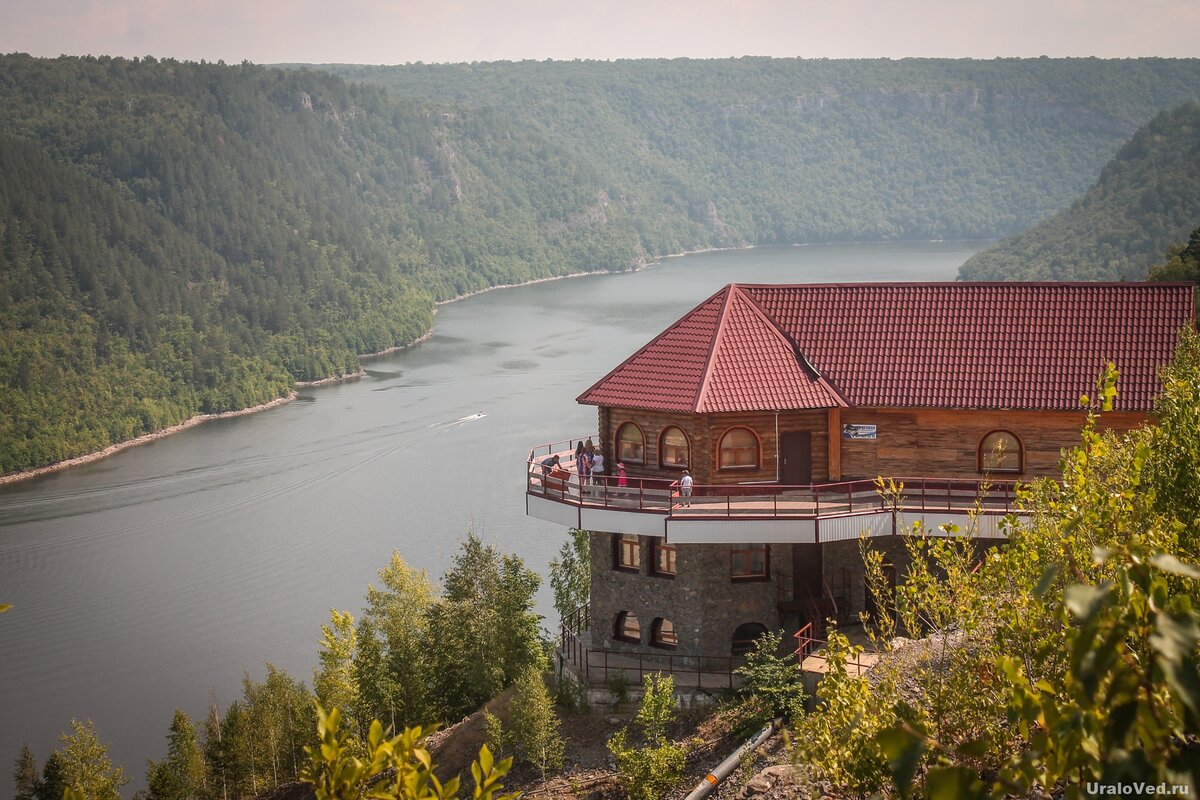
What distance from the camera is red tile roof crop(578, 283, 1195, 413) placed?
25.9 m

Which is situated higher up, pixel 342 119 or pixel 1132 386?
pixel 342 119

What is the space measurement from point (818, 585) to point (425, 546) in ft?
102

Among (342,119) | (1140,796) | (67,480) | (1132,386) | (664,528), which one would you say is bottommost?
(67,480)

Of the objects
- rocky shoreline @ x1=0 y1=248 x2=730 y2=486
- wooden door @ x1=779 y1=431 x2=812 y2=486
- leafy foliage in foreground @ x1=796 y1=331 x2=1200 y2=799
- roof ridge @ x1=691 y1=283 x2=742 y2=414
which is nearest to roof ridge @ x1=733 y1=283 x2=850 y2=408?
Answer: roof ridge @ x1=691 y1=283 x2=742 y2=414

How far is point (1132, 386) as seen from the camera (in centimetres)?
2558

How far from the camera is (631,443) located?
2647 centimetres

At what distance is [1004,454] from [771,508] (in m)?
4.48

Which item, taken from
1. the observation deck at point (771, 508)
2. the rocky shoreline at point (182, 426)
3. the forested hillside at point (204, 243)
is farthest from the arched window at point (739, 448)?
the forested hillside at point (204, 243)

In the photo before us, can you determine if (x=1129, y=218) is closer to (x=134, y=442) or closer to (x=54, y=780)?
(x=134, y=442)

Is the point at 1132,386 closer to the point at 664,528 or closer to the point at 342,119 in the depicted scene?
the point at 664,528

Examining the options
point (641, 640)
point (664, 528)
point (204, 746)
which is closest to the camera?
point (664, 528)

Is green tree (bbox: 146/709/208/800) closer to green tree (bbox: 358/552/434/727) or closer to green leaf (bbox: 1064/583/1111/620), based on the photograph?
green tree (bbox: 358/552/434/727)

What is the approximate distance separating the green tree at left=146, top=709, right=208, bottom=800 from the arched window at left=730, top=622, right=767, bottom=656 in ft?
51.8

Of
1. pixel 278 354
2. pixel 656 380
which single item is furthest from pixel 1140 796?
pixel 278 354
